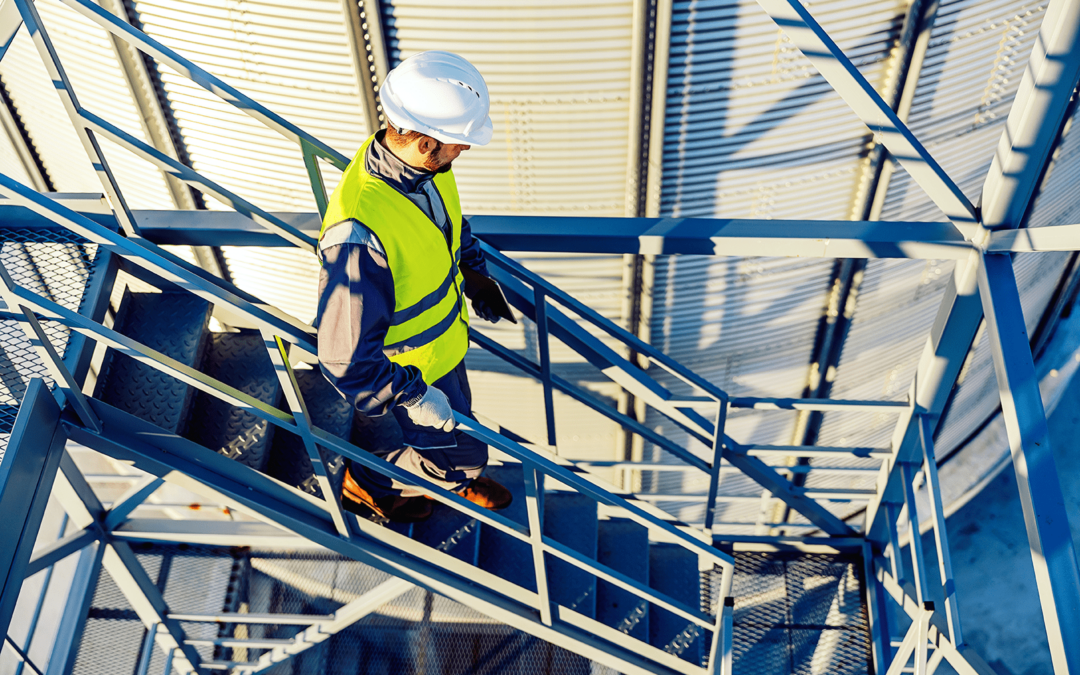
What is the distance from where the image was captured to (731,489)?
8438 millimetres

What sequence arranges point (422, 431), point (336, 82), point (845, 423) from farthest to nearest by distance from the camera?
point (845, 423), point (336, 82), point (422, 431)

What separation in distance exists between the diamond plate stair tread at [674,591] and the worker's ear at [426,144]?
12.9ft

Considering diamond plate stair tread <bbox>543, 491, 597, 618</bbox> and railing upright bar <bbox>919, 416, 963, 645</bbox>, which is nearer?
railing upright bar <bbox>919, 416, 963, 645</bbox>

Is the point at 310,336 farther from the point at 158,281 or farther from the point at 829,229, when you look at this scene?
the point at 829,229

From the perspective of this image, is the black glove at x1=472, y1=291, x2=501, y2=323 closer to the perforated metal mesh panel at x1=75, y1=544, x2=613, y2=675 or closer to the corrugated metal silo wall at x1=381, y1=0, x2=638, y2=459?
the corrugated metal silo wall at x1=381, y1=0, x2=638, y2=459

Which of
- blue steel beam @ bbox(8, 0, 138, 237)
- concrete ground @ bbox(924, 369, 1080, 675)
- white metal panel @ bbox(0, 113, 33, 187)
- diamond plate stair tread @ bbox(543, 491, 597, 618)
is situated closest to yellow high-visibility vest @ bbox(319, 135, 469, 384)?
blue steel beam @ bbox(8, 0, 138, 237)

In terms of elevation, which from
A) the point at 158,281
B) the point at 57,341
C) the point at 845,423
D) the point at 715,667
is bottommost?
the point at 715,667

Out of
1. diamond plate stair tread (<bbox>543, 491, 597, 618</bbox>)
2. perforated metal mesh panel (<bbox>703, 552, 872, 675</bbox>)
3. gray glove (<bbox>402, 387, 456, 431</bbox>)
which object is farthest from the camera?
perforated metal mesh panel (<bbox>703, 552, 872, 675</bbox>)

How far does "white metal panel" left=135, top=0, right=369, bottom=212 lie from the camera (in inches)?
181

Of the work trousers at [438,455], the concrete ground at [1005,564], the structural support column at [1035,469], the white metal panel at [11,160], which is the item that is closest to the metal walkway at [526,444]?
the structural support column at [1035,469]

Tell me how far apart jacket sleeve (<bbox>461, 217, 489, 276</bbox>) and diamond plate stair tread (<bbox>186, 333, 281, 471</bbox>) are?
4.32 ft

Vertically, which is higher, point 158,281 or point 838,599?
point 158,281

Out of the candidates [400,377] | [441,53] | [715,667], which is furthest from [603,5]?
[715,667]

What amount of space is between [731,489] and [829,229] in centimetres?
452
